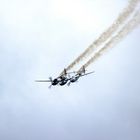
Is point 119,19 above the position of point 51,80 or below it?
above

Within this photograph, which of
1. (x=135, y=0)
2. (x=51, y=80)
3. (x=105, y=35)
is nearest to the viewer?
(x=135, y=0)

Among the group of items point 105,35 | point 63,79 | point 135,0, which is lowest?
point 63,79

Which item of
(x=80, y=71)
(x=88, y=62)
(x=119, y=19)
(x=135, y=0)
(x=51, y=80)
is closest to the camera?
(x=135, y=0)

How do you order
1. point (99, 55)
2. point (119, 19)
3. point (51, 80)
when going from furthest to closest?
point (51, 80) → point (99, 55) → point (119, 19)

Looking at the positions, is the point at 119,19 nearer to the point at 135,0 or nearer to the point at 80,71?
the point at 135,0

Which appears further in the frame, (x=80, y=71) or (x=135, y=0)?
(x=80, y=71)

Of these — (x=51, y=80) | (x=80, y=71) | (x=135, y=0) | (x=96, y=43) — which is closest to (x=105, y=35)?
(x=96, y=43)

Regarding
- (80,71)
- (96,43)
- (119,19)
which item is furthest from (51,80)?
(119,19)

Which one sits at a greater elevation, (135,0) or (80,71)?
(135,0)

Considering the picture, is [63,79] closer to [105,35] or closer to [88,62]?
[88,62]

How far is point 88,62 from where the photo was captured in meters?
42.3

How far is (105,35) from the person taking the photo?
35.4 meters

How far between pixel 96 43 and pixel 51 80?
22.4 meters

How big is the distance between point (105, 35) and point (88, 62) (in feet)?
25.0
